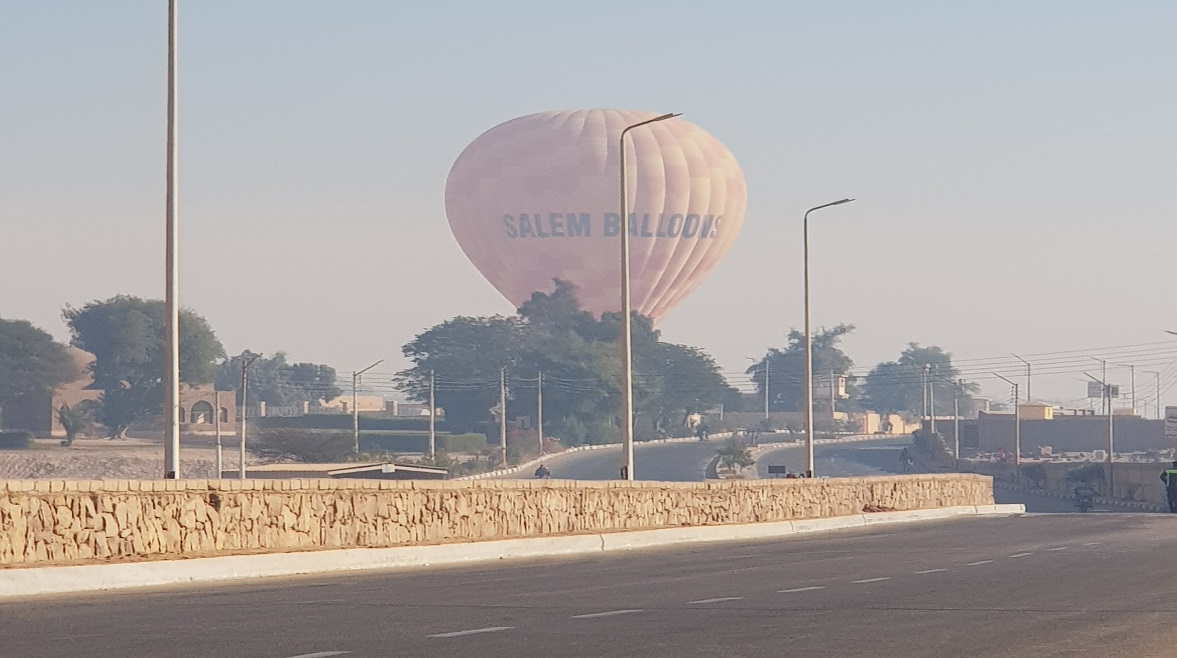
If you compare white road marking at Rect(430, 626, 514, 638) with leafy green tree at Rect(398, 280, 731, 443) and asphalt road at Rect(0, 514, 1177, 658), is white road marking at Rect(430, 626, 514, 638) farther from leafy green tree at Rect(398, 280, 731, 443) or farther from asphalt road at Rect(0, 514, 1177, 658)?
leafy green tree at Rect(398, 280, 731, 443)

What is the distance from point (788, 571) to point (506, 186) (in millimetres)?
140539

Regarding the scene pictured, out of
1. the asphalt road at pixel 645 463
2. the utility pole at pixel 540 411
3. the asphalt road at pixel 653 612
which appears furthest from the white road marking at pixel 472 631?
the utility pole at pixel 540 411

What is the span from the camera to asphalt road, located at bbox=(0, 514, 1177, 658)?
1580 centimetres

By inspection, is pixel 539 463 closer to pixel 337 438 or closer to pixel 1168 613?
pixel 337 438

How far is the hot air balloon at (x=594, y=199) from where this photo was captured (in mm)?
162750

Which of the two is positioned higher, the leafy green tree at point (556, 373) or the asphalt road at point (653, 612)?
the leafy green tree at point (556, 373)

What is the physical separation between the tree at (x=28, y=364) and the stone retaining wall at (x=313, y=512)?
135 m

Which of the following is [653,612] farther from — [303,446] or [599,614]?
[303,446]

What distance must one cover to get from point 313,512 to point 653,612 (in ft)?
39.5

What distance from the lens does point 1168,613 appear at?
66.4 ft

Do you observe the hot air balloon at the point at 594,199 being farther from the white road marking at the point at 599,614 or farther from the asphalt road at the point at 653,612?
the white road marking at the point at 599,614

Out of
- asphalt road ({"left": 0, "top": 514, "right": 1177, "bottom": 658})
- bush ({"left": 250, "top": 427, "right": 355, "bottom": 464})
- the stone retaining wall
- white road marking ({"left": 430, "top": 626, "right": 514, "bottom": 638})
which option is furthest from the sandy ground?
white road marking ({"left": 430, "top": 626, "right": 514, "bottom": 638})

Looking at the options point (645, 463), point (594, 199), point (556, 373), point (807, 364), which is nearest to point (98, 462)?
point (645, 463)

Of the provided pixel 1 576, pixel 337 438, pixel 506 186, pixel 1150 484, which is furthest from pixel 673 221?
pixel 1 576
